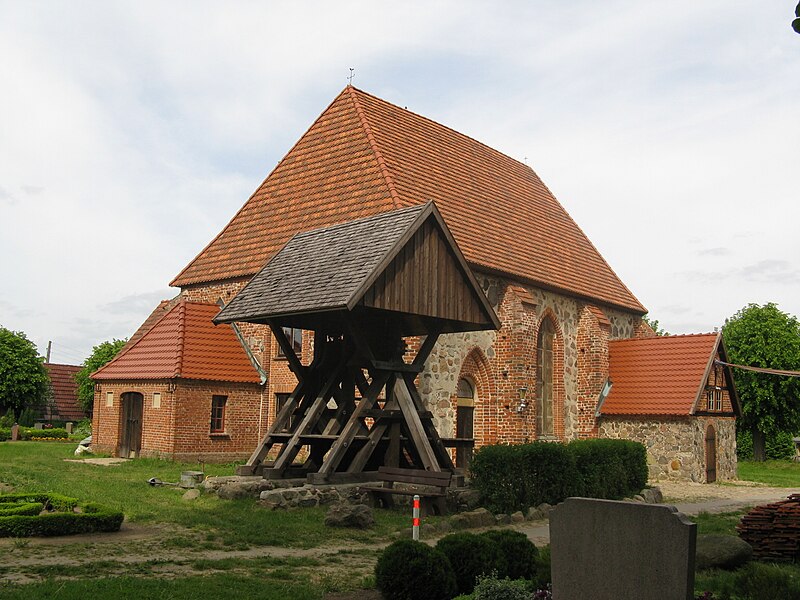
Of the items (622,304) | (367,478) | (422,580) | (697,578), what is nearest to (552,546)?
(422,580)

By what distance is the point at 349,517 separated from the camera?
40.4 ft

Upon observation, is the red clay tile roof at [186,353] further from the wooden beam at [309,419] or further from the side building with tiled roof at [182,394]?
the wooden beam at [309,419]

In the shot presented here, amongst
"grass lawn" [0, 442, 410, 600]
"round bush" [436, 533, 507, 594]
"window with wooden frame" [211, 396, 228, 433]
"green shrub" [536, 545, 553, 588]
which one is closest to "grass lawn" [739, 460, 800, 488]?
"window with wooden frame" [211, 396, 228, 433]

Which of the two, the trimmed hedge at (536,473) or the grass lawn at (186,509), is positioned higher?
the trimmed hedge at (536,473)

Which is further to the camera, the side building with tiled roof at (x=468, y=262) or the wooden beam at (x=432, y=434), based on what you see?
the side building with tiled roof at (x=468, y=262)

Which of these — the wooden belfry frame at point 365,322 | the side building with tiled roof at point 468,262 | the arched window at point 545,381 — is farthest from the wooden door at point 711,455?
the wooden belfry frame at point 365,322

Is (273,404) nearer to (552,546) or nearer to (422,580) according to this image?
(422,580)

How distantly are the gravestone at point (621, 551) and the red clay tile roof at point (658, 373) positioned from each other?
20.0 metres

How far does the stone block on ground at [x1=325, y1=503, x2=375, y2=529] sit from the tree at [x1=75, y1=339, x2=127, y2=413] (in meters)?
34.1

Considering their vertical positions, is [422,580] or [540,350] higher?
[540,350]

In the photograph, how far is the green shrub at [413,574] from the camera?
7637 millimetres

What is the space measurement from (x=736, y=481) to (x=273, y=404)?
598 inches

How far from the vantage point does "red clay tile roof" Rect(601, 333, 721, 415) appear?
2577 cm

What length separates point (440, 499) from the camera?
1410cm
